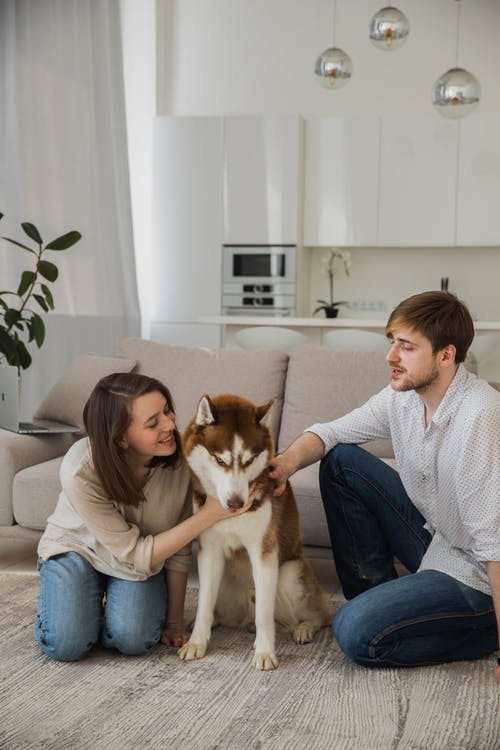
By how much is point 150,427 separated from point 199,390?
53.6 inches

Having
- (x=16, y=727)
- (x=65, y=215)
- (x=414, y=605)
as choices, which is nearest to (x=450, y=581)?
(x=414, y=605)

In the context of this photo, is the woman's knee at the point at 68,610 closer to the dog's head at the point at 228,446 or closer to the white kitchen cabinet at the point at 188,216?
the dog's head at the point at 228,446

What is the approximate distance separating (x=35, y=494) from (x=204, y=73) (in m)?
4.95

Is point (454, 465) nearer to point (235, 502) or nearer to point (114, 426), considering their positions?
point (235, 502)

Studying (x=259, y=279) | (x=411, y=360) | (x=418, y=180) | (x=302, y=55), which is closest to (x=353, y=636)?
(x=411, y=360)

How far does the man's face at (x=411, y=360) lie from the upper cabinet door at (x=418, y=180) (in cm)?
438

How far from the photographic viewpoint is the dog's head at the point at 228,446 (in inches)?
81.0

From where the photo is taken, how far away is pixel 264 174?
21.1ft

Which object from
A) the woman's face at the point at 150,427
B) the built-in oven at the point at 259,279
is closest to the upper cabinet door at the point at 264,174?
the built-in oven at the point at 259,279

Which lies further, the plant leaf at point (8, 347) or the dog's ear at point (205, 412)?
the plant leaf at point (8, 347)

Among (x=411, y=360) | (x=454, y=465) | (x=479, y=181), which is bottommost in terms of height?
(x=454, y=465)

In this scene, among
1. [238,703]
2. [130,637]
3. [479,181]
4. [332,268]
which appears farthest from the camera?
[332,268]

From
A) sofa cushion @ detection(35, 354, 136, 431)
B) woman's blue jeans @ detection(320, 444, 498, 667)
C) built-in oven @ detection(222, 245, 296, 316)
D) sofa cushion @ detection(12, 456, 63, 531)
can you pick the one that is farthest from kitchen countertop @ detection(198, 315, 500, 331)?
woman's blue jeans @ detection(320, 444, 498, 667)

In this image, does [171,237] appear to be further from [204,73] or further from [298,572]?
[298,572]
